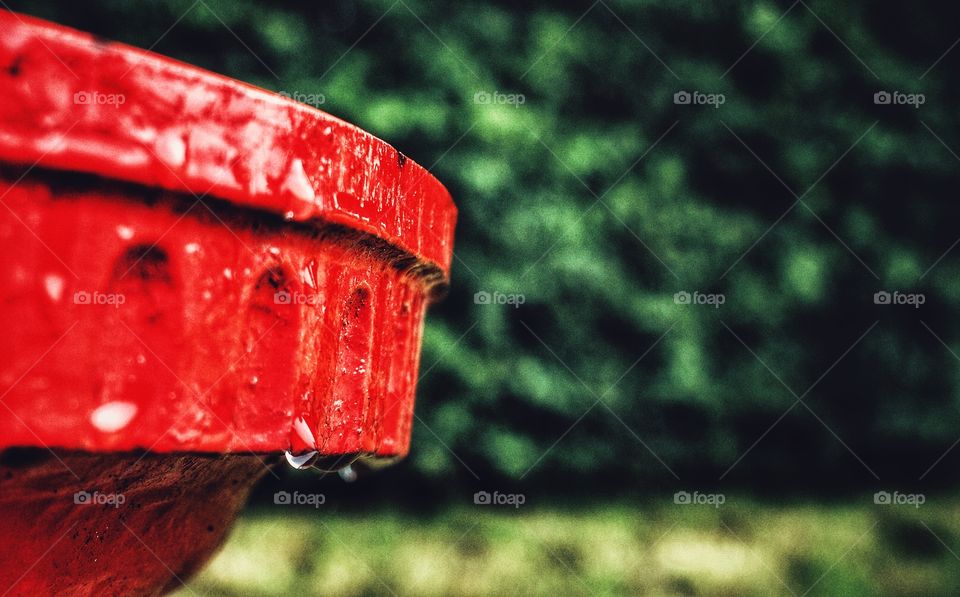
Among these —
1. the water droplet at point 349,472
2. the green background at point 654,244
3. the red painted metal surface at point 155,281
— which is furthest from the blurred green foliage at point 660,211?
the red painted metal surface at point 155,281

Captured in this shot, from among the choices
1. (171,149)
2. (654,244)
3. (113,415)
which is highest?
(654,244)

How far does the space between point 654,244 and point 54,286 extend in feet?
2.85

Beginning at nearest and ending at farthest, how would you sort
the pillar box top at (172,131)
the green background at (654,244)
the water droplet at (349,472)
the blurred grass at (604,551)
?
1. the pillar box top at (172,131)
2. the water droplet at (349,472)
3. the blurred grass at (604,551)
4. the green background at (654,244)

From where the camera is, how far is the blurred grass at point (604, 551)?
0.93 metres

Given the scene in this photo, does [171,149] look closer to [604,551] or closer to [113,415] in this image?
[113,415]

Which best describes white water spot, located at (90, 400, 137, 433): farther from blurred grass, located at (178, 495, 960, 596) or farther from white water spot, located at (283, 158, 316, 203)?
blurred grass, located at (178, 495, 960, 596)

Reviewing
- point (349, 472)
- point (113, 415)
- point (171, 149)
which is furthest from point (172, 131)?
point (349, 472)

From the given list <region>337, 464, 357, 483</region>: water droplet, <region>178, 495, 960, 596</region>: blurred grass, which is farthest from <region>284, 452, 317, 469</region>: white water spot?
<region>178, 495, 960, 596</region>: blurred grass

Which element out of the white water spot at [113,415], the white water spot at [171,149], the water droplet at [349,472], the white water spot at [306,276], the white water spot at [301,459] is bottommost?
the white water spot at [113,415]

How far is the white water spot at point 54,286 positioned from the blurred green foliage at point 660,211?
740 mm

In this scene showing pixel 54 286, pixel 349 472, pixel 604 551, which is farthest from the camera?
pixel 604 551

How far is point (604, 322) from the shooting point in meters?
1.07

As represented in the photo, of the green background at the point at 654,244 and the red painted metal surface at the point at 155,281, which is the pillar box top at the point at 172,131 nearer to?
the red painted metal surface at the point at 155,281

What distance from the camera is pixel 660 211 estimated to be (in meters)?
1.09
